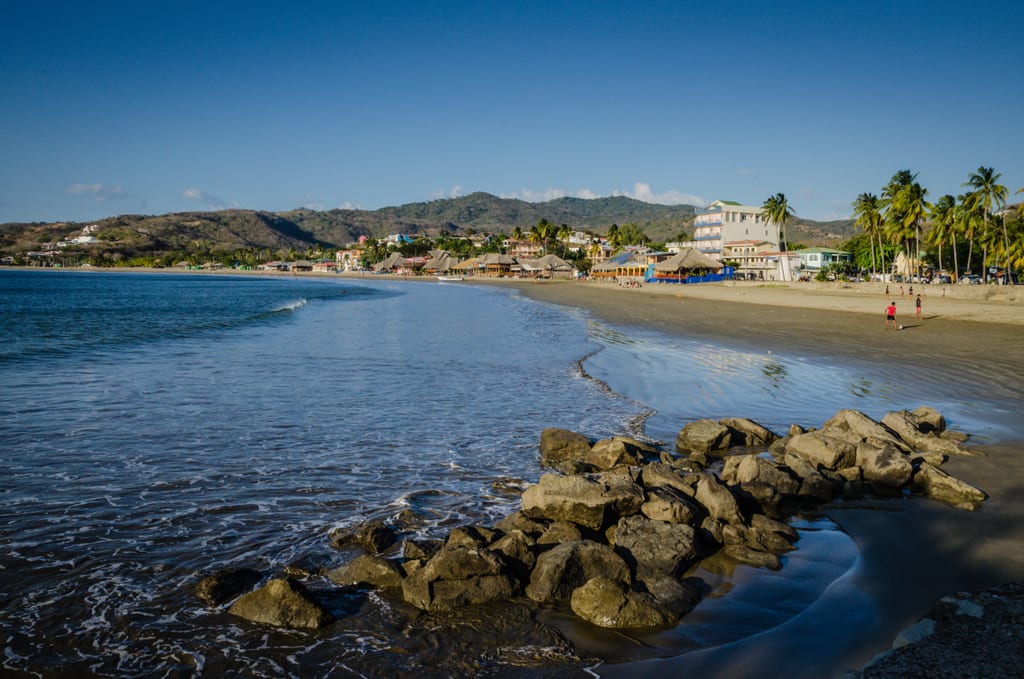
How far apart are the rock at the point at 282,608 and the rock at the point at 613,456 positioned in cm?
513

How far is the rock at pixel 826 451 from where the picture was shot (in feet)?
31.1

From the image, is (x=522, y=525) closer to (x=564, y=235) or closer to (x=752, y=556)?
(x=752, y=556)

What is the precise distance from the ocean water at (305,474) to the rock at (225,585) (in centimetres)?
22

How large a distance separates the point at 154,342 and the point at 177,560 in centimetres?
2303

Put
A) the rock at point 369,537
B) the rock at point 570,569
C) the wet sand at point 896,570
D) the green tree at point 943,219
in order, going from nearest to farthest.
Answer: the wet sand at point 896,570 → the rock at point 570,569 → the rock at point 369,537 → the green tree at point 943,219

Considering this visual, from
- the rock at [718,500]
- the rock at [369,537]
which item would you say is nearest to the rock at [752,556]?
the rock at [718,500]

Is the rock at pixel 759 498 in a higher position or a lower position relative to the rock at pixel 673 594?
higher

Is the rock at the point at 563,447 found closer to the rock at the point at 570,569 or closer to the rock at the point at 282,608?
the rock at the point at 570,569

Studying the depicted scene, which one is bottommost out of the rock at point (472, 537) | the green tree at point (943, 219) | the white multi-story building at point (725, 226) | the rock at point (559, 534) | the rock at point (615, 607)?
the rock at point (615, 607)

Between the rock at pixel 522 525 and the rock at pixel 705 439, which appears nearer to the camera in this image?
the rock at pixel 522 525

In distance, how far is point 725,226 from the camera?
360 ft

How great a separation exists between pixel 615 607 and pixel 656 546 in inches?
47.8

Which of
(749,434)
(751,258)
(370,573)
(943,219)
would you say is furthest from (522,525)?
(751,258)

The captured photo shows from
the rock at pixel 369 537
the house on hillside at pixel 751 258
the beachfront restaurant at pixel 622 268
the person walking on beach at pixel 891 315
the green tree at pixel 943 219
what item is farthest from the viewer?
the beachfront restaurant at pixel 622 268
